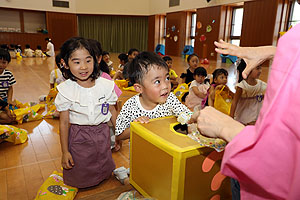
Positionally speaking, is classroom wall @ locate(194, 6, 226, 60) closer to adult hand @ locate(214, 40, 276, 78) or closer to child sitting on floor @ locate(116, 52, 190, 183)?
child sitting on floor @ locate(116, 52, 190, 183)

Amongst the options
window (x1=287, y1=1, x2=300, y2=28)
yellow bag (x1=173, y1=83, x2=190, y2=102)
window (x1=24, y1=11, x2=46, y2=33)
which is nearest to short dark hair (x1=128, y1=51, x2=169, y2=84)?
yellow bag (x1=173, y1=83, x2=190, y2=102)

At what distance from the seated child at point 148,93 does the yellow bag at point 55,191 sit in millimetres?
510

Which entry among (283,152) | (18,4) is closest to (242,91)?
(283,152)

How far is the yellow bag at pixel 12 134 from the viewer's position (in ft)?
7.64

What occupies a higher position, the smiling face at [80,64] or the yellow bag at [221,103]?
the smiling face at [80,64]

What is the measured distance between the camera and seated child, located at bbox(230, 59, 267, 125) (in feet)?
8.71

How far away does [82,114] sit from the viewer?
5.41ft

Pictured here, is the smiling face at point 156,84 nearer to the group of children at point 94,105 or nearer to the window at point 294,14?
the group of children at point 94,105

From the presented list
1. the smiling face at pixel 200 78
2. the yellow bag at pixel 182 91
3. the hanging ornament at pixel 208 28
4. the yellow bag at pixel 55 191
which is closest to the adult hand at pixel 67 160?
the yellow bag at pixel 55 191

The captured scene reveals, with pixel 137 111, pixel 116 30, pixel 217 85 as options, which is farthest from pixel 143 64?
pixel 116 30

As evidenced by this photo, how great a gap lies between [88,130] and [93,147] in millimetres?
127

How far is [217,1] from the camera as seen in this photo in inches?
447

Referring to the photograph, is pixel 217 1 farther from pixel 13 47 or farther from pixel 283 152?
pixel 283 152

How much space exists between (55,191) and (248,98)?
2.22m
